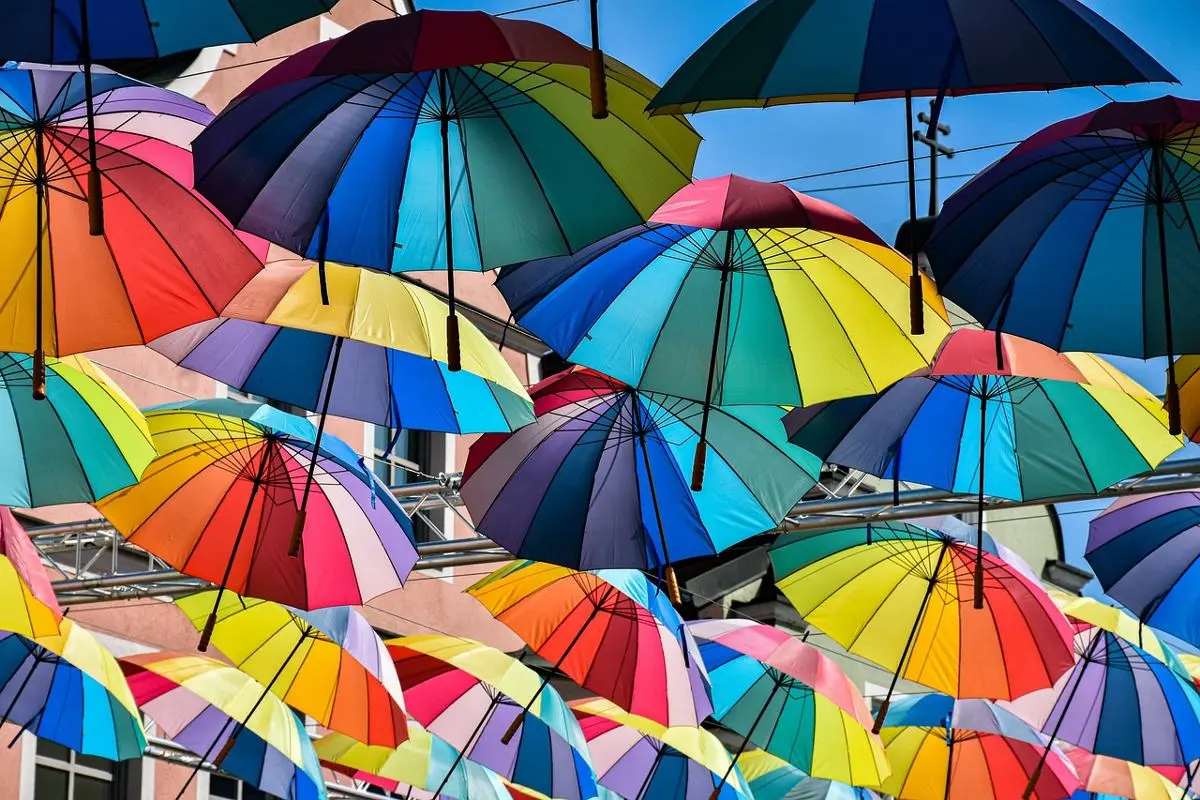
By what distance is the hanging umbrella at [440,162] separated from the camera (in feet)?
23.2

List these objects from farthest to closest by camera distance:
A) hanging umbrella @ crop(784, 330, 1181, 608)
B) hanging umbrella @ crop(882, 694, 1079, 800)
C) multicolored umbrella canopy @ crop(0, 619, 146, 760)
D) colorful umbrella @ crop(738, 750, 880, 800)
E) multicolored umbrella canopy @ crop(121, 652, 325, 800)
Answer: colorful umbrella @ crop(738, 750, 880, 800) → hanging umbrella @ crop(882, 694, 1079, 800) → multicolored umbrella canopy @ crop(121, 652, 325, 800) → multicolored umbrella canopy @ crop(0, 619, 146, 760) → hanging umbrella @ crop(784, 330, 1181, 608)

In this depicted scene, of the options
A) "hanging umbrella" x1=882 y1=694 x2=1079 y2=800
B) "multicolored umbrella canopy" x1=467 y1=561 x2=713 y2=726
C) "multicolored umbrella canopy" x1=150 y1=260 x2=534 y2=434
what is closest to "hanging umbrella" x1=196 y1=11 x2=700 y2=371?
"multicolored umbrella canopy" x1=150 y1=260 x2=534 y2=434

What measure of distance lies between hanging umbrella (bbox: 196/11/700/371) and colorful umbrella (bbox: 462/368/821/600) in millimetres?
3458

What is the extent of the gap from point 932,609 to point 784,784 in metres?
4.16

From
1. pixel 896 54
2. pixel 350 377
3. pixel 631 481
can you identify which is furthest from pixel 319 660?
pixel 896 54

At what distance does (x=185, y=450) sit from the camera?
11211 millimetres

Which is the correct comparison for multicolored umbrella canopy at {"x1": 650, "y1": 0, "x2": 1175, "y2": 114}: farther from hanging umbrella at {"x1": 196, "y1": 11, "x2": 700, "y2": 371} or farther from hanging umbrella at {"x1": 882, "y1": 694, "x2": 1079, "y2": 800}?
hanging umbrella at {"x1": 882, "y1": 694, "x2": 1079, "y2": 800}

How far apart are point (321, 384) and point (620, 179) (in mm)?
4070

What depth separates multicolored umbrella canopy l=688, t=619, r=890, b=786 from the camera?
13766 mm

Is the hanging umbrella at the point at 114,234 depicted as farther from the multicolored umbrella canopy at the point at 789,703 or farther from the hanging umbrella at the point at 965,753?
the hanging umbrella at the point at 965,753

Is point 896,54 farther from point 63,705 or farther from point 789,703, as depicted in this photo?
point 789,703

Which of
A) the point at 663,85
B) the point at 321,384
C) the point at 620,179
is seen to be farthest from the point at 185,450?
the point at 663,85

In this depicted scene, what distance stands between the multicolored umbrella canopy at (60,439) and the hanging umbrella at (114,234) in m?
1.94

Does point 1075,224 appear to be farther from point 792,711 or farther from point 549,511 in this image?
point 792,711
